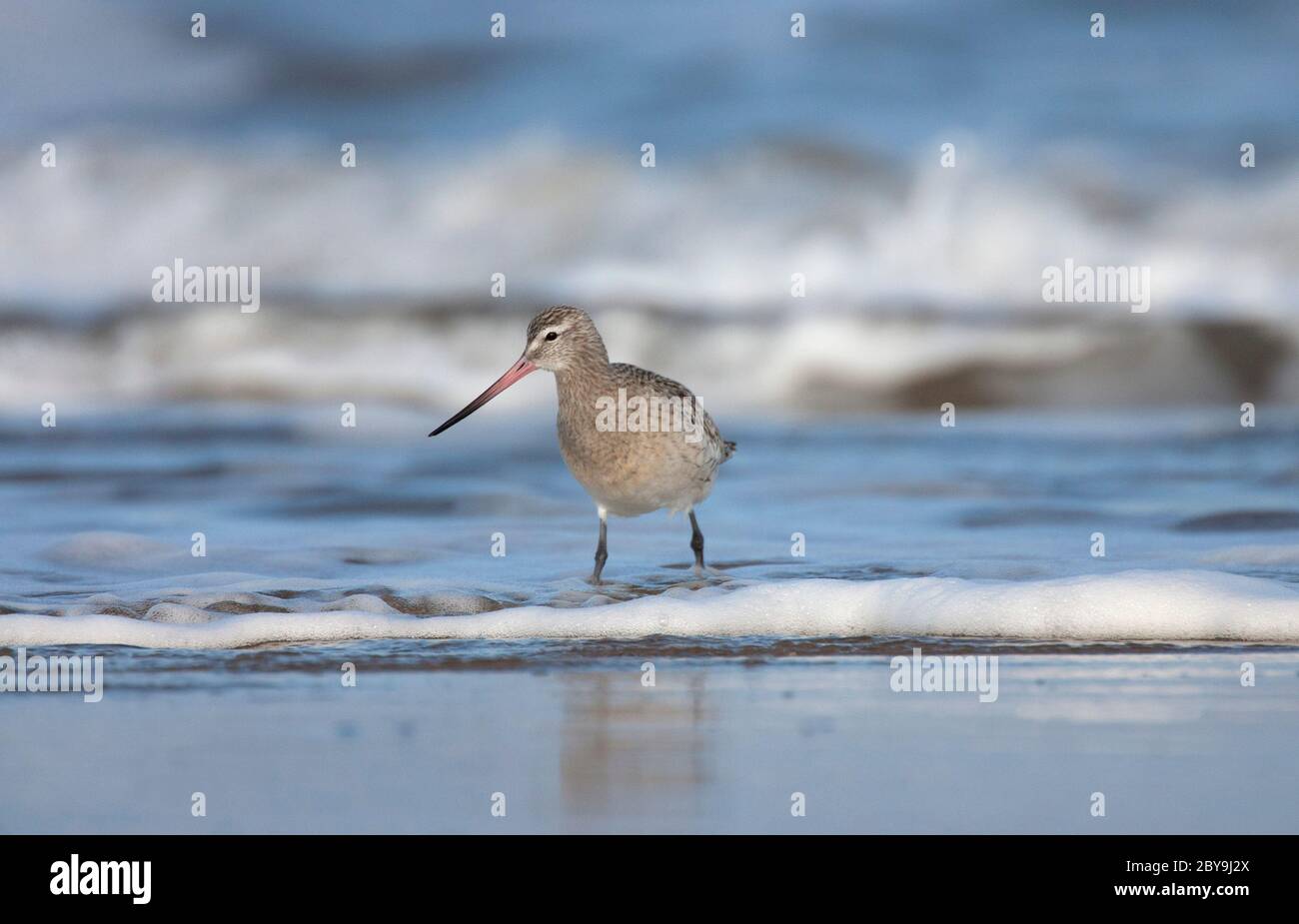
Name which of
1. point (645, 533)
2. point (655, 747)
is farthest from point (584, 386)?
point (655, 747)

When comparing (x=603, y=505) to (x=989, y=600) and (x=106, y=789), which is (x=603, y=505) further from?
(x=106, y=789)

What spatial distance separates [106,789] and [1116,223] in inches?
617

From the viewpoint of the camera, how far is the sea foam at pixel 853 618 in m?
5.40

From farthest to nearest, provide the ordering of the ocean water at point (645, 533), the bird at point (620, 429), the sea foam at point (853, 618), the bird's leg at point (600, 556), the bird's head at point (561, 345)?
1. the bird's head at point (561, 345)
2. the bird at point (620, 429)
3. the bird's leg at point (600, 556)
4. the ocean water at point (645, 533)
5. the sea foam at point (853, 618)

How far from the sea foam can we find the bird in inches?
51.4

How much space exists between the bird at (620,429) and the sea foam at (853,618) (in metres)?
1.31

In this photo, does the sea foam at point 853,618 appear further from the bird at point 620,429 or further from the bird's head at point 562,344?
the bird's head at point 562,344

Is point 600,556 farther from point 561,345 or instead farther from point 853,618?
point 853,618

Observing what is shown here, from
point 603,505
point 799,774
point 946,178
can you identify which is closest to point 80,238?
A: point 946,178

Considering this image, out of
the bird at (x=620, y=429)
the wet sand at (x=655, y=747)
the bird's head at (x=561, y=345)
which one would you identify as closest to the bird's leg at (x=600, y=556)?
the bird at (x=620, y=429)

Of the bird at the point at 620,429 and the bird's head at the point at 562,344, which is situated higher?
the bird's head at the point at 562,344

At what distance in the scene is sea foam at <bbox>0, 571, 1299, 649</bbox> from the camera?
540 cm

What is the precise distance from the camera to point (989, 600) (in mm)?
5641

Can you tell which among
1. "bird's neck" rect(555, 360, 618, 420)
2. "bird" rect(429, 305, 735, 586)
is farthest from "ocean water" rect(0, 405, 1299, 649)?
"bird's neck" rect(555, 360, 618, 420)
